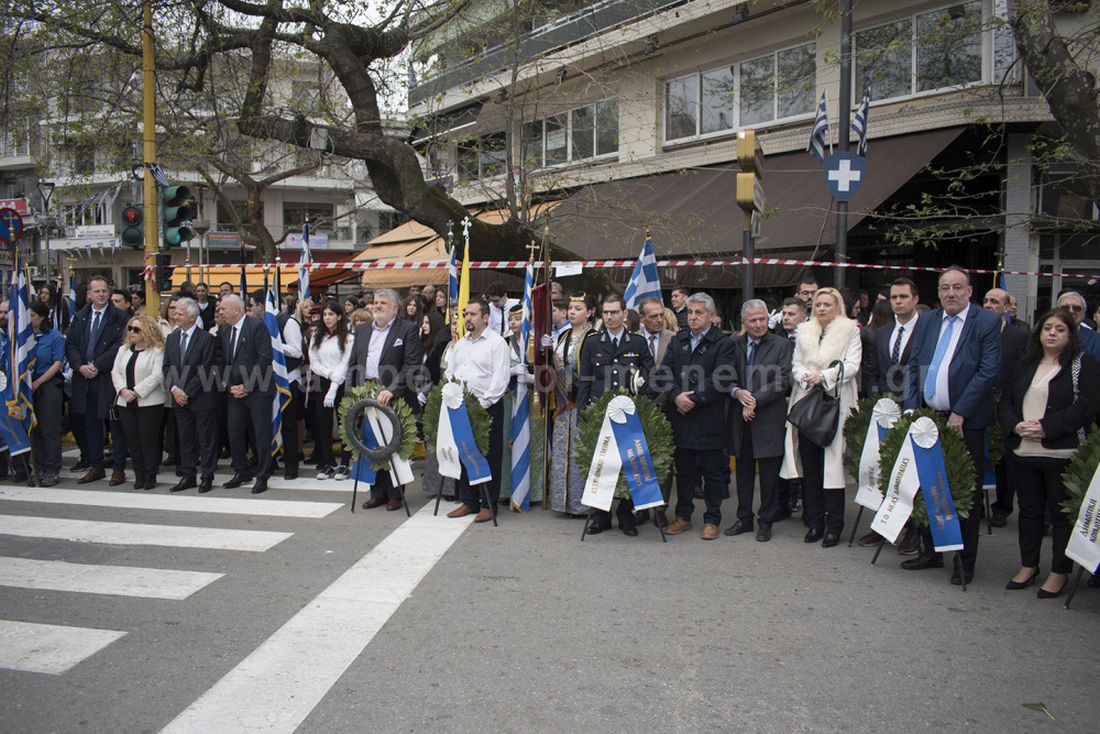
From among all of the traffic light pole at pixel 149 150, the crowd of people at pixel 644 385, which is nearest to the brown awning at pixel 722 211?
the crowd of people at pixel 644 385

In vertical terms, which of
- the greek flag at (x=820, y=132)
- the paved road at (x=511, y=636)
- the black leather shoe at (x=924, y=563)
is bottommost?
the paved road at (x=511, y=636)

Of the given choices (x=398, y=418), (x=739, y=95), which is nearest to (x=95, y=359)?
(x=398, y=418)

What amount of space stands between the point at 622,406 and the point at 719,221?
871 cm

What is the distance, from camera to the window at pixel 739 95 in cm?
1562

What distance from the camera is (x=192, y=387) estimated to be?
8617mm

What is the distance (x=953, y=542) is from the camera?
18.4 feet

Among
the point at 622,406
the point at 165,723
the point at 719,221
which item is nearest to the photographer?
the point at 165,723

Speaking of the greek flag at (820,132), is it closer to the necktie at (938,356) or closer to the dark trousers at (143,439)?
the necktie at (938,356)

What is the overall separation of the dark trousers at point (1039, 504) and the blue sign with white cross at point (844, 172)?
526 cm

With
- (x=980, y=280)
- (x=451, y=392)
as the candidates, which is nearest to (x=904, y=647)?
(x=451, y=392)

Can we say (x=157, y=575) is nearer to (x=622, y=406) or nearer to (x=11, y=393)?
(x=622, y=406)

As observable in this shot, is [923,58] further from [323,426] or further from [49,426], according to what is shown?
[49,426]

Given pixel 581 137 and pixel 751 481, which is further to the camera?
pixel 581 137

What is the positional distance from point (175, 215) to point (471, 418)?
7541 mm
